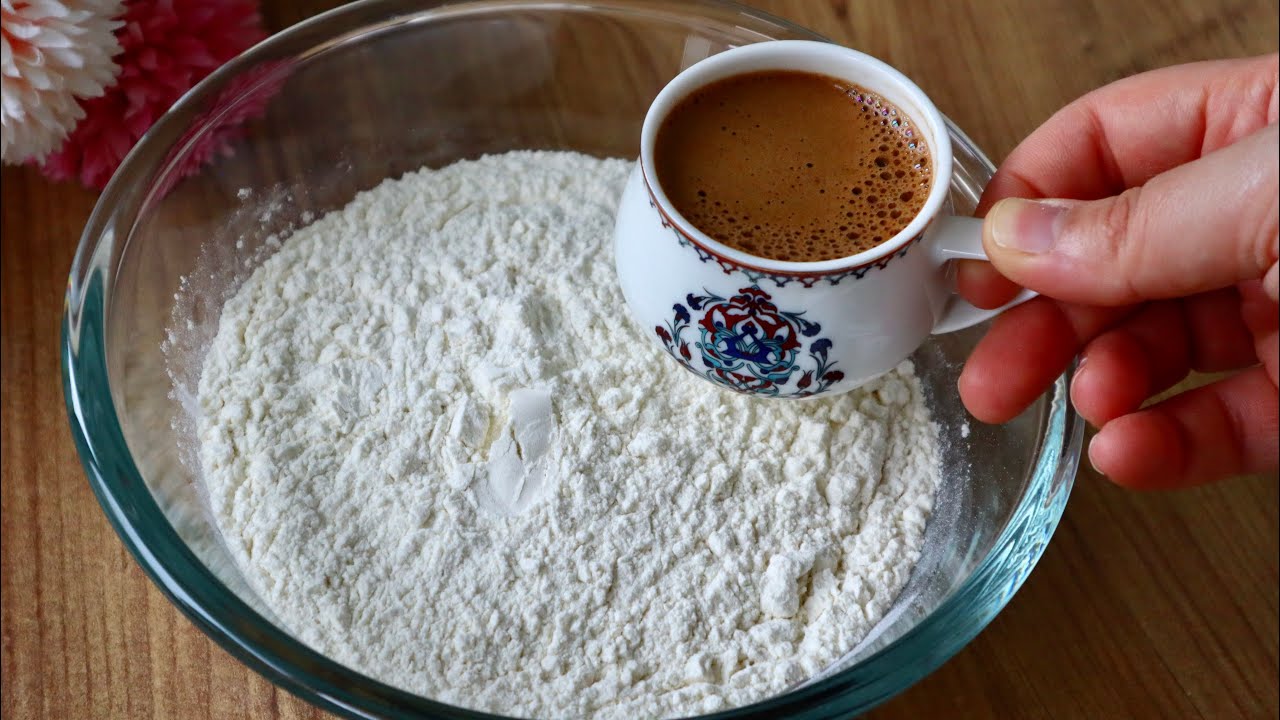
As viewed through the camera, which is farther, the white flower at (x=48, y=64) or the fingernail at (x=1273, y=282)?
the white flower at (x=48, y=64)

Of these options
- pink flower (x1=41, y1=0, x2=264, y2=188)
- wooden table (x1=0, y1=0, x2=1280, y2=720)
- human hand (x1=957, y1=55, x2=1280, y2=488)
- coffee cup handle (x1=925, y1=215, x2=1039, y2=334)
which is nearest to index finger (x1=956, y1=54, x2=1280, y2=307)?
human hand (x1=957, y1=55, x2=1280, y2=488)

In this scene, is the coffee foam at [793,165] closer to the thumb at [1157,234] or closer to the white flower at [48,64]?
the thumb at [1157,234]

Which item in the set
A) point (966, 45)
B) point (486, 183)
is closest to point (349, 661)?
point (486, 183)

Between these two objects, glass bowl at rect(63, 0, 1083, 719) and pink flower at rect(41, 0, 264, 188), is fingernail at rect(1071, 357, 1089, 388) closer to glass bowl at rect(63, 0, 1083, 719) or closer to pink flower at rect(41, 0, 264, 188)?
glass bowl at rect(63, 0, 1083, 719)

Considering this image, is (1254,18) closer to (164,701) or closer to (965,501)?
(965,501)

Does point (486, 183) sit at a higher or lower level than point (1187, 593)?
higher

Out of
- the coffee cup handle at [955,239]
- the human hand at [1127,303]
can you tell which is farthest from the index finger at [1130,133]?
the coffee cup handle at [955,239]
